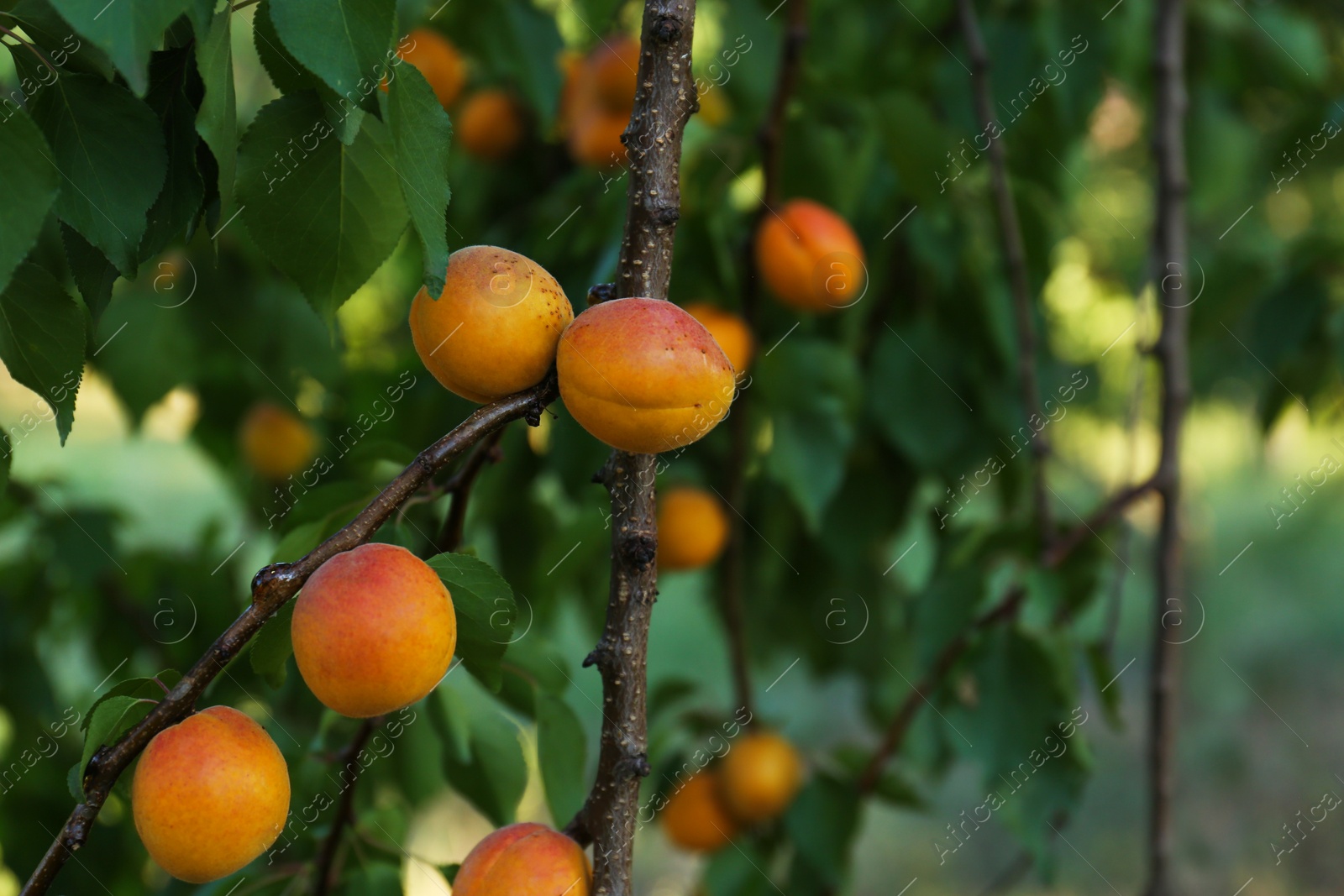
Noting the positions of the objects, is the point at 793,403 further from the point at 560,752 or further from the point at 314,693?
the point at 314,693

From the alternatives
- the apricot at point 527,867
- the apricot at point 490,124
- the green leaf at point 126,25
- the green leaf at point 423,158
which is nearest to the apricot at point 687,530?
the apricot at point 490,124

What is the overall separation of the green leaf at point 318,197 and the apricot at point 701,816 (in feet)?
3.66

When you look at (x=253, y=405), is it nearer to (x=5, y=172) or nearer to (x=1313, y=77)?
(x=5, y=172)

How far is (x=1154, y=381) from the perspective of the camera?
317 cm

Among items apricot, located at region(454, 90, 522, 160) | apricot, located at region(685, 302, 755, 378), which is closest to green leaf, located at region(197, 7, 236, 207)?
apricot, located at region(685, 302, 755, 378)

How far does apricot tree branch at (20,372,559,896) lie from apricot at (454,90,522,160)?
4.10 ft

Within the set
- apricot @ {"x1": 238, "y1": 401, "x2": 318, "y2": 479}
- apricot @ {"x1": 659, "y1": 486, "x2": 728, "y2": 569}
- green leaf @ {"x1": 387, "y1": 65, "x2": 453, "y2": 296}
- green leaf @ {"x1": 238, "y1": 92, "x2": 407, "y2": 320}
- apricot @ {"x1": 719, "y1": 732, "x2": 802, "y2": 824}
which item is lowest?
apricot @ {"x1": 719, "y1": 732, "x2": 802, "y2": 824}

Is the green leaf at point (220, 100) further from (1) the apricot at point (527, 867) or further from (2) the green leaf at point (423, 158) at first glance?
(1) the apricot at point (527, 867)

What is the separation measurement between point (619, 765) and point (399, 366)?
1157 millimetres

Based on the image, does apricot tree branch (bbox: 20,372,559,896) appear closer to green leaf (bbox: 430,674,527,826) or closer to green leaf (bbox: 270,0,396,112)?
green leaf (bbox: 270,0,396,112)

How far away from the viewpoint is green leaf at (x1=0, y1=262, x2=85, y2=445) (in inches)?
21.1

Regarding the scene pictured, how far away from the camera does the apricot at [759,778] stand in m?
1.49

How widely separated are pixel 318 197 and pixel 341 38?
0.10 m

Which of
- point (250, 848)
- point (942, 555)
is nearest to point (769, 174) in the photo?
point (942, 555)
